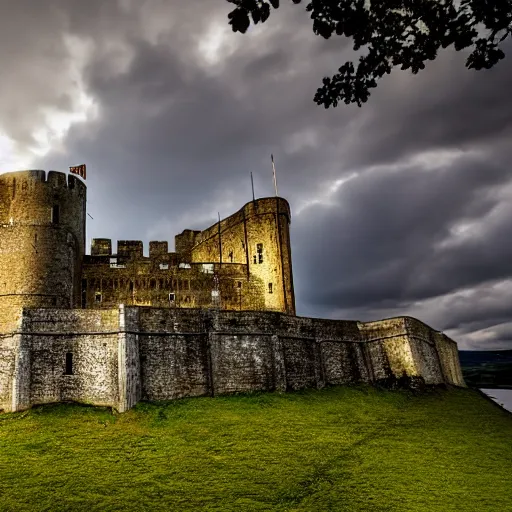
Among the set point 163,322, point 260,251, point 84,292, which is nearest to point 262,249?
point 260,251

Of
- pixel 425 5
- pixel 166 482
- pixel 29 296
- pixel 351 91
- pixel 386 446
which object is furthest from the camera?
pixel 29 296

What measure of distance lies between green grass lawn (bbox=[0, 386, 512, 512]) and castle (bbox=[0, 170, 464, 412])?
1.80 metres

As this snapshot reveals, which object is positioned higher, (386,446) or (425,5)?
(425,5)

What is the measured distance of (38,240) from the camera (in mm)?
34438

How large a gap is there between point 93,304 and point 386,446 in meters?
26.4

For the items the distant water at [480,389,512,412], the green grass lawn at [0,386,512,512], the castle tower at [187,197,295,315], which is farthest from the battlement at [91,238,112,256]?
the distant water at [480,389,512,412]

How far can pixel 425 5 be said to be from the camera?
18.9ft

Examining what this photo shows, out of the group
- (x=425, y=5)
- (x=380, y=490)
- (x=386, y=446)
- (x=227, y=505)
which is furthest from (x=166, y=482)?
(x=425, y=5)

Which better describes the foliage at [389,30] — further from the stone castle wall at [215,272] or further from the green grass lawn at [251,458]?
the stone castle wall at [215,272]

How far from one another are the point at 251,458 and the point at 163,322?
35.6ft

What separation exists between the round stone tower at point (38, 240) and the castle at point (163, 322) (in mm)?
75

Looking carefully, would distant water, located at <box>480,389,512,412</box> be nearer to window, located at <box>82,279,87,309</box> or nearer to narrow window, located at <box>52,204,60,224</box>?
window, located at <box>82,279,87,309</box>

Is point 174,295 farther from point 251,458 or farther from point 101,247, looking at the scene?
point 251,458

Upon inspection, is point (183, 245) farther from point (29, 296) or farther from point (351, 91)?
point (351, 91)
